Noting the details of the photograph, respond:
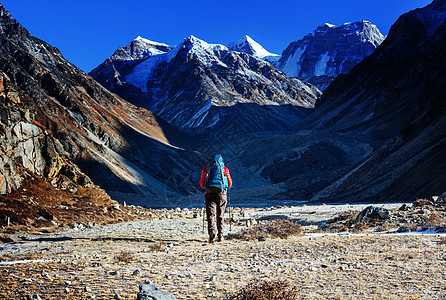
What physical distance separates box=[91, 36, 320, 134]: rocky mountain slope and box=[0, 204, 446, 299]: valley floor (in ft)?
383

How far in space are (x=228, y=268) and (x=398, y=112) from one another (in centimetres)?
8433

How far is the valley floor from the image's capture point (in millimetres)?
5062

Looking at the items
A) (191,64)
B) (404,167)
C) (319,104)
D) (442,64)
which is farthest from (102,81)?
(404,167)

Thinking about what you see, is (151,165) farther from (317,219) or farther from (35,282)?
(35,282)

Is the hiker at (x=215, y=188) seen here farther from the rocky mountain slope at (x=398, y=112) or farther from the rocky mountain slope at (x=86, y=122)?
the rocky mountain slope at (x=86, y=122)

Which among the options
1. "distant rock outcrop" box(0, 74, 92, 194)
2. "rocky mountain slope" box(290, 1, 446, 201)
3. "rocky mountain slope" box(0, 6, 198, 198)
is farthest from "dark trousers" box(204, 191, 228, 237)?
"rocky mountain slope" box(0, 6, 198, 198)


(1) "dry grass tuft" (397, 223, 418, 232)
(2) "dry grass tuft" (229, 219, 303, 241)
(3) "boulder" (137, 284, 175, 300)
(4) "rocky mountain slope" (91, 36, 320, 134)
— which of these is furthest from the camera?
(4) "rocky mountain slope" (91, 36, 320, 134)

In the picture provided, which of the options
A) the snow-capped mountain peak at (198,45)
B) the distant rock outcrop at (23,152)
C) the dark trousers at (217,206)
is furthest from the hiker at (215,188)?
the snow-capped mountain peak at (198,45)

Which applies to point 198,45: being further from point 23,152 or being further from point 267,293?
point 267,293

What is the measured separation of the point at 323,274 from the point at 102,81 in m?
204

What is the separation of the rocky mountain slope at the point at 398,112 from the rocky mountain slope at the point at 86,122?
26.5 m

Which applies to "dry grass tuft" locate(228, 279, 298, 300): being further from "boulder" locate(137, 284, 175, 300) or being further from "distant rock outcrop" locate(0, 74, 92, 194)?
"distant rock outcrop" locate(0, 74, 92, 194)

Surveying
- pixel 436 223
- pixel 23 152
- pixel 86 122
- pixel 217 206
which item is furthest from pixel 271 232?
pixel 86 122

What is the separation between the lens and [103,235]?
39.1ft
